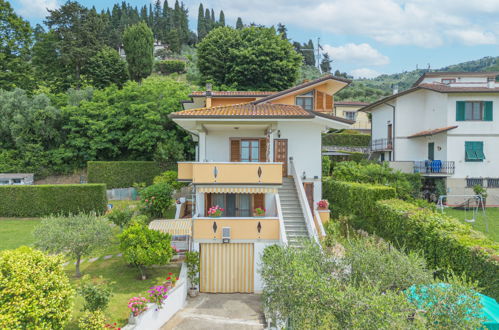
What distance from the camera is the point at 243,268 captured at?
15.7 m

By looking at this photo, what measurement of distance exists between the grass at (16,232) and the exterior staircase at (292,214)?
1472cm

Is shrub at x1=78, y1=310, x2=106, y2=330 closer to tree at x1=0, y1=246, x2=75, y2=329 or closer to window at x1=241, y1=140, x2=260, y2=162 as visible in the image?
tree at x1=0, y1=246, x2=75, y2=329

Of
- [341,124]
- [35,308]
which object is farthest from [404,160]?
[35,308]

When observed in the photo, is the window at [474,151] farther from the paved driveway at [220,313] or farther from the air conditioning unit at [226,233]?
the air conditioning unit at [226,233]

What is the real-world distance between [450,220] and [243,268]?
9.61 meters

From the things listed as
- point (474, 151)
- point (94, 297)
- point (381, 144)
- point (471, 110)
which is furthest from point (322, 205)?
point (381, 144)

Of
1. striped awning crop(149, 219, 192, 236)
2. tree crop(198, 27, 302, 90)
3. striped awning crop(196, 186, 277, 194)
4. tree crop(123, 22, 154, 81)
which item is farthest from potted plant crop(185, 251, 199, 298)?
tree crop(123, 22, 154, 81)

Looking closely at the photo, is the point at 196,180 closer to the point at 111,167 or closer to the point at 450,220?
the point at 450,220

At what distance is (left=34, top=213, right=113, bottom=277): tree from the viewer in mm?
13055

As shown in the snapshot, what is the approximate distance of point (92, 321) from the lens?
30.6ft

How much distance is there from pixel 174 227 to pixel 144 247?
2.85 metres

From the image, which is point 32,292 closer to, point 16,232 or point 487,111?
point 16,232

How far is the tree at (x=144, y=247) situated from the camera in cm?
1357

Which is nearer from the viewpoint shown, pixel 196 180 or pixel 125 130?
pixel 196 180
